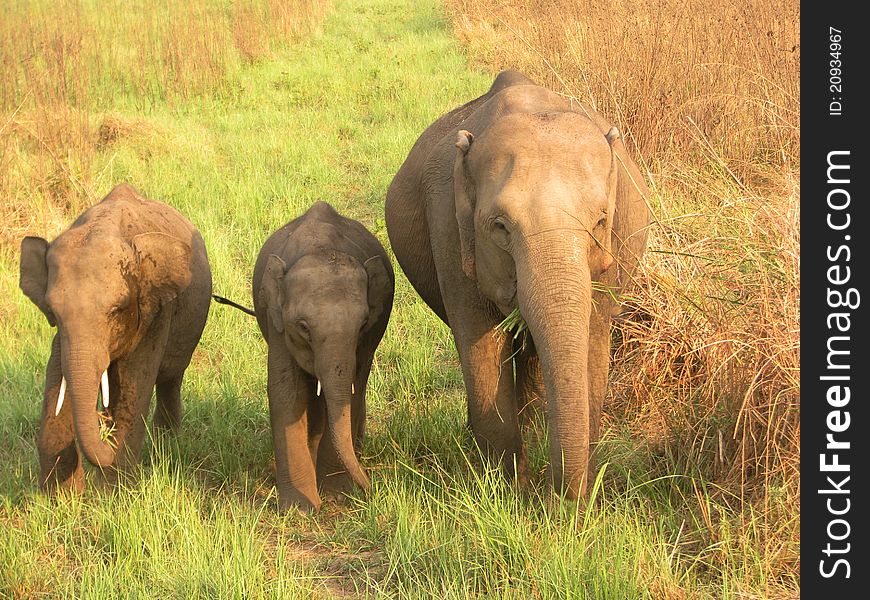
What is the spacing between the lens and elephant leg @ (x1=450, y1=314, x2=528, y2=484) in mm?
4465

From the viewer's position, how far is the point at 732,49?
29.9 feet

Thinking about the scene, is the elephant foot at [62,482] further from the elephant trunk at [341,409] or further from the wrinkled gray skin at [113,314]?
the elephant trunk at [341,409]

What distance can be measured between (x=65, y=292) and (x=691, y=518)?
2858mm

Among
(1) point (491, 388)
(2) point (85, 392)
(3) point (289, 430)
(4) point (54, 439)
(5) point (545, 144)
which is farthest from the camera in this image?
(3) point (289, 430)

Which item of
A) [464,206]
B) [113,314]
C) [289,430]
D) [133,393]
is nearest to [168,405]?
[133,393]

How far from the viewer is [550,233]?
11.9 ft

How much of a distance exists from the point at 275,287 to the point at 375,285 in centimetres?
49

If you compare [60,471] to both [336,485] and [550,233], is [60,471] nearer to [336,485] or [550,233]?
[336,485]

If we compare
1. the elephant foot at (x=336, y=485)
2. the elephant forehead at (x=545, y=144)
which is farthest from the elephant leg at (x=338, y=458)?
the elephant forehead at (x=545, y=144)

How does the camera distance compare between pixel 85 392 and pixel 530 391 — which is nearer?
pixel 85 392

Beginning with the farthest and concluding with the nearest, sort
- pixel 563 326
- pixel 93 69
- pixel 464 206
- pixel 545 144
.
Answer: pixel 93 69 < pixel 464 206 < pixel 545 144 < pixel 563 326

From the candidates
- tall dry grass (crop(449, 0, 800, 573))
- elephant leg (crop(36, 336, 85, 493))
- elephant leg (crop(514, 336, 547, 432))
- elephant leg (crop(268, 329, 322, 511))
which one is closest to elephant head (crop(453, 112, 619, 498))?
tall dry grass (crop(449, 0, 800, 573))

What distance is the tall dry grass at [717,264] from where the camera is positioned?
4.07m

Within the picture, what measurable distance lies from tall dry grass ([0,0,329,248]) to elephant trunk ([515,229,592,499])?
5.66 m
